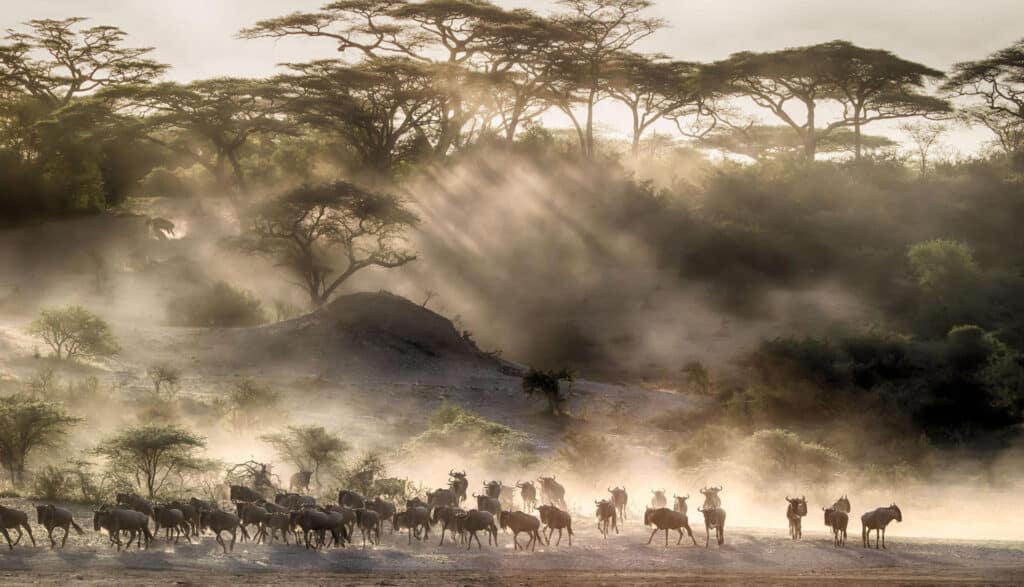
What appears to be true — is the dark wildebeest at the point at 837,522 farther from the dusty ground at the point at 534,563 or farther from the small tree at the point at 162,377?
the small tree at the point at 162,377

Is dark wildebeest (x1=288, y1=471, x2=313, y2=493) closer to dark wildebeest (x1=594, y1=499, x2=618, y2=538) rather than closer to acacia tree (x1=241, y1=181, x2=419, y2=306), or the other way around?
dark wildebeest (x1=594, y1=499, x2=618, y2=538)

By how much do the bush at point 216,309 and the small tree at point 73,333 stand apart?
10569 millimetres

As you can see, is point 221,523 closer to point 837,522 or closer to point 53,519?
point 53,519

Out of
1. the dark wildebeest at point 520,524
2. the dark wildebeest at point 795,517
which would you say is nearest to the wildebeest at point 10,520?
the dark wildebeest at point 520,524

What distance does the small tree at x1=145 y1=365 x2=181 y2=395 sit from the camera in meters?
35.5

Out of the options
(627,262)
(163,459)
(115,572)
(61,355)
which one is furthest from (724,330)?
(115,572)

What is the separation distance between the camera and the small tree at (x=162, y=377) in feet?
117

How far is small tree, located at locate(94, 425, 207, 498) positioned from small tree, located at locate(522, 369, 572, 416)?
14917 millimetres

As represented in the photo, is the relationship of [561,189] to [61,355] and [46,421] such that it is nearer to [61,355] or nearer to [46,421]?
[61,355]

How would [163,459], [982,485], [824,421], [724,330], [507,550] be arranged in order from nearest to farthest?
[507,550]
[163,459]
[982,485]
[824,421]
[724,330]

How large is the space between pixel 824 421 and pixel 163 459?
1873 cm

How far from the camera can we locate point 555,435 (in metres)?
35.9

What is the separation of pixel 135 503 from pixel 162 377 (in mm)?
15663

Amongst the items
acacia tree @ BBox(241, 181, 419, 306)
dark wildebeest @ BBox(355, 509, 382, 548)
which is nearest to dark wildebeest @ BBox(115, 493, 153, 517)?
dark wildebeest @ BBox(355, 509, 382, 548)
